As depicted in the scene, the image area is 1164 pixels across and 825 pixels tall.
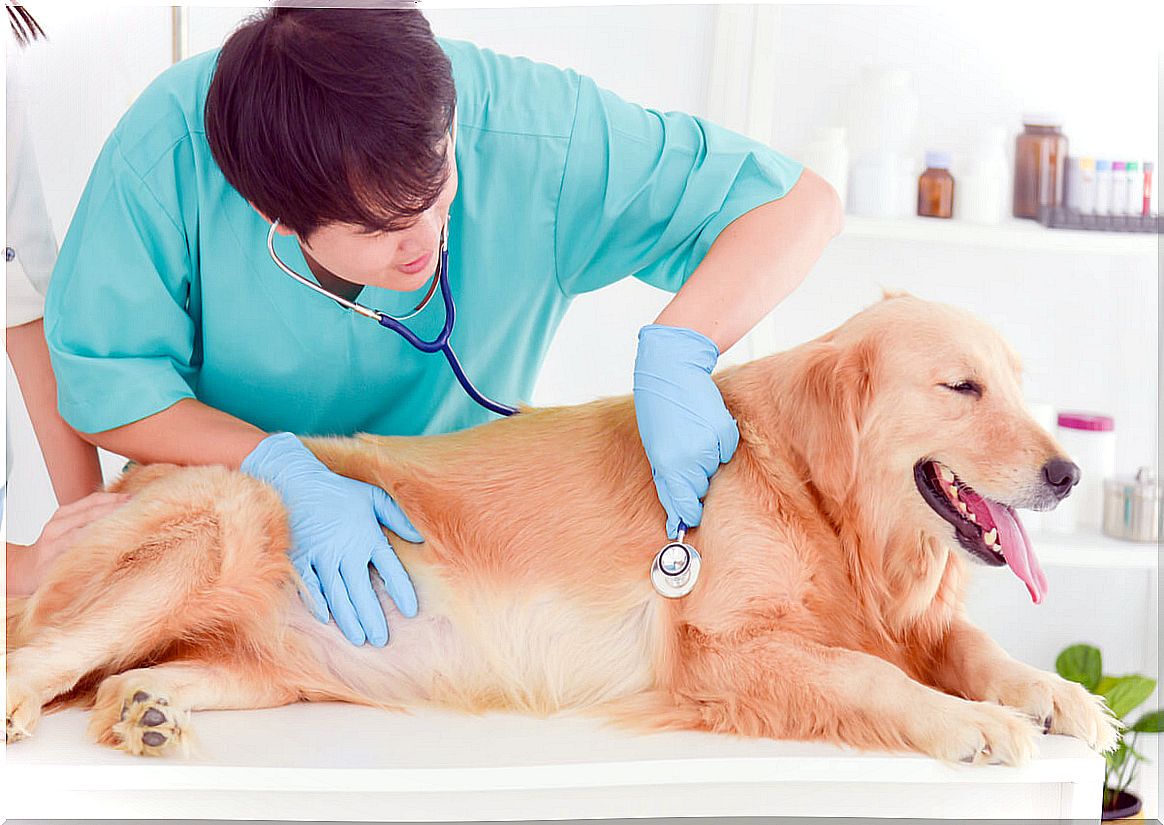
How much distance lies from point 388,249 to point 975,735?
2.21 feet

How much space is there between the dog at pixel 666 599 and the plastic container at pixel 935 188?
1.84 ft

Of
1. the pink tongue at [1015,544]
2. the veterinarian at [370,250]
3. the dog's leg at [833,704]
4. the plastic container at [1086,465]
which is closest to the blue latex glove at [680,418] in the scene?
the veterinarian at [370,250]

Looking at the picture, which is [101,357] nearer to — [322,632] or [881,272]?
[322,632]

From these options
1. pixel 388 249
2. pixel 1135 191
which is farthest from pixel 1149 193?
pixel 388 249

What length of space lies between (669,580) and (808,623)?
0.14 m

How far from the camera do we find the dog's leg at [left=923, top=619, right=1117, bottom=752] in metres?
0.83

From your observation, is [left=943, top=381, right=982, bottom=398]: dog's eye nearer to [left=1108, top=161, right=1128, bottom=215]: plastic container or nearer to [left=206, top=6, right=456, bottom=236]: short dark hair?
[left=206, top=6, right=456, bottom=236]: short dark hair

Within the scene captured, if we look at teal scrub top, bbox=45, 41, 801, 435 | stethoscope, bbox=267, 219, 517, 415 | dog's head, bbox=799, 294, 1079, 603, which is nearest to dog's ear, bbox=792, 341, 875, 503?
dog's head, bbox=799, 294, 1079, 603

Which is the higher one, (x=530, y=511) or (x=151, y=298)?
(x=151, y=298)

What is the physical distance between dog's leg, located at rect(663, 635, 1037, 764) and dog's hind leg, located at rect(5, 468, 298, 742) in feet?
1.37

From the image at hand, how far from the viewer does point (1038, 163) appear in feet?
4.84

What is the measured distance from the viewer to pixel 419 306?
107 centimetres

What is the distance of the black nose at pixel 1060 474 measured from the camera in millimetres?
867

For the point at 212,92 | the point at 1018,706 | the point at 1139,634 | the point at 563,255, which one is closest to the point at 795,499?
the point at 1018,706
